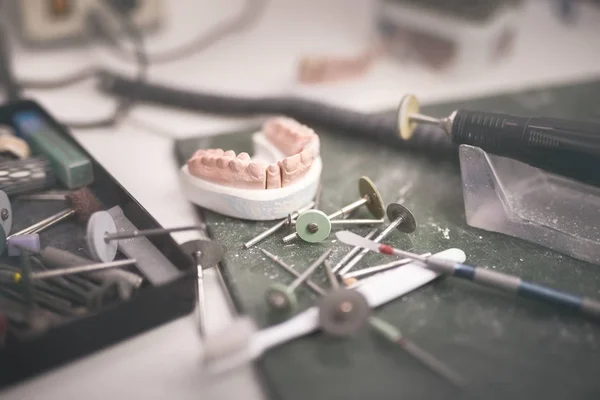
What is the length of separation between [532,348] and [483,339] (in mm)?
50

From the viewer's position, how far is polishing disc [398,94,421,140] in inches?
34.4

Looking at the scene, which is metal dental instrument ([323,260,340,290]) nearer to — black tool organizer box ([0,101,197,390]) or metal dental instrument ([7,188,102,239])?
black tool organizer box ([0,101,197,390])

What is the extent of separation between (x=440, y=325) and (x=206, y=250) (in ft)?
0.94

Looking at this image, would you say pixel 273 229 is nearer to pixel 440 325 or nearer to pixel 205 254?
pixel 205 254

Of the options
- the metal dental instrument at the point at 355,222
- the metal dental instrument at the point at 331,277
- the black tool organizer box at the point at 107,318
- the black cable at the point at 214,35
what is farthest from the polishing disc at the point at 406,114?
the black cable at the point at 214,35

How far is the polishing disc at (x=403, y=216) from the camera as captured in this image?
0.79 m

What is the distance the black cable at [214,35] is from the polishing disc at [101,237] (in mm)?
706

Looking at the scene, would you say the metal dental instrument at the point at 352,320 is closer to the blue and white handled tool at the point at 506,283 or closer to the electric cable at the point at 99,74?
the blue and white handled tool at the point at 506,283

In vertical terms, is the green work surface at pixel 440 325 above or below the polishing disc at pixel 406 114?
below

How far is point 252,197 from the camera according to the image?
809 millimetres

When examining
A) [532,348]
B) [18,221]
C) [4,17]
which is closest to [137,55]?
[4,17]

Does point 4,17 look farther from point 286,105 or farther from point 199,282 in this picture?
point 199,282

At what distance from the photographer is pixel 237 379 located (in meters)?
0.64

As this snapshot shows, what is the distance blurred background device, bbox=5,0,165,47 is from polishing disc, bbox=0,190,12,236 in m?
0.61
